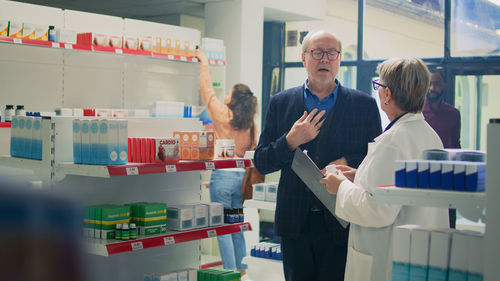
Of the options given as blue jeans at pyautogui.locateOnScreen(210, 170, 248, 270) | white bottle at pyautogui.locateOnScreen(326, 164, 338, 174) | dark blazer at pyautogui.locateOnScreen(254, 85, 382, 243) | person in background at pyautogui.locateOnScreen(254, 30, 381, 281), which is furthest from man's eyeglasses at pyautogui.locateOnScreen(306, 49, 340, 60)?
blue jeans at pyautogui.locateOnScreen(210, 170, 248, 270)

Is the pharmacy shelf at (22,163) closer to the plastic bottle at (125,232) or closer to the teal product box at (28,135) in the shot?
the teal product box at (28,135)

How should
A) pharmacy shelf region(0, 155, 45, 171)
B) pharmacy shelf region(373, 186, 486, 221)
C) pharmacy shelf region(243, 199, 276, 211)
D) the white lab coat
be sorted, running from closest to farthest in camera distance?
pharmacy shelf region(373, 186, 486, 221) → the white lab coat → pharmacy shelf region(0, 155, 45, 171) → pharmacy shelf region(243, 199, 276, 211)

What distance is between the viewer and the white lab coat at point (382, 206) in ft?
7.48

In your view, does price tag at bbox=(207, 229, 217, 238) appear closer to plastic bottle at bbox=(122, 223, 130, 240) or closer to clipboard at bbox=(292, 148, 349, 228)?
plastic bottle at bbox=(122, 223, 130, 240)

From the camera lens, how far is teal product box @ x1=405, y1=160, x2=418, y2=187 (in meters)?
1.97

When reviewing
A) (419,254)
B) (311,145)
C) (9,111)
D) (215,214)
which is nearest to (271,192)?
(215,214)

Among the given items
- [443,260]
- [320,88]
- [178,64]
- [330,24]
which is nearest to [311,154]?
[320,88]

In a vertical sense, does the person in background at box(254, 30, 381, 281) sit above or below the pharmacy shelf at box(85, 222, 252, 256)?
above

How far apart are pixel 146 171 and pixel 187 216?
574 mm

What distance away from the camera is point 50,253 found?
0.60 m

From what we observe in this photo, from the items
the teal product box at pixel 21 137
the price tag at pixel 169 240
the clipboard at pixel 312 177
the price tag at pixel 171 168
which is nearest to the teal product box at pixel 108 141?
the price tag at pixel 171 168

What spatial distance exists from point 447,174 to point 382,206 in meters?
0.37

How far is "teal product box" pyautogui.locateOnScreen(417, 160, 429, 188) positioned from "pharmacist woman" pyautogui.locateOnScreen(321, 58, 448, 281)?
0.29 metres

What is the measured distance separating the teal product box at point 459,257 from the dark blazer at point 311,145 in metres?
1.00
